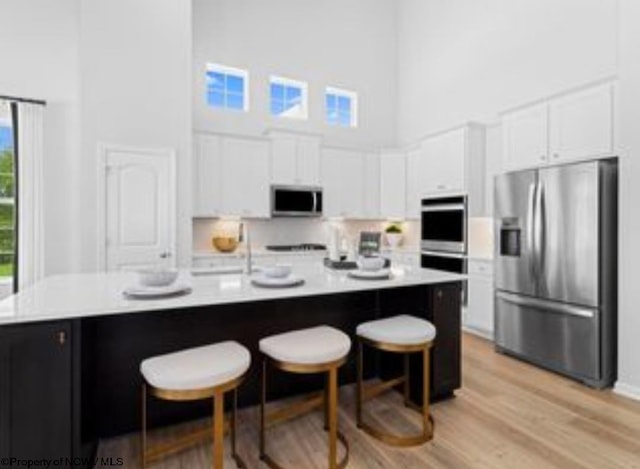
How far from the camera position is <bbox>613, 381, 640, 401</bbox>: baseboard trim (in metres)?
2.78

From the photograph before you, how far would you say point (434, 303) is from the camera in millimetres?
2625

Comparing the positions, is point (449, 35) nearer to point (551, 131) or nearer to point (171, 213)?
point (551, 131)

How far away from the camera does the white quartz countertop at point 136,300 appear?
1.58 meters

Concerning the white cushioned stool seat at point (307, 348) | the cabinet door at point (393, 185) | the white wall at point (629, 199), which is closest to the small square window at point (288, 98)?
the cabinet door at point (393, 185)

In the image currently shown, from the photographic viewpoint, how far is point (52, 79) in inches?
163

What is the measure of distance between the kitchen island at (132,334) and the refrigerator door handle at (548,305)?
1.13m

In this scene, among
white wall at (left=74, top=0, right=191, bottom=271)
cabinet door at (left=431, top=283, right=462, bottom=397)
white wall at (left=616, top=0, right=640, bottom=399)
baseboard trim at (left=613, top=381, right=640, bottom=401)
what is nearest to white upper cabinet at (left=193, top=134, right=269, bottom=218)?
white wall at (left=74, top=0, right=191, bottom=271)

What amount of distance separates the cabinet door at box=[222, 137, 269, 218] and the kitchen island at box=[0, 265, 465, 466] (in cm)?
245

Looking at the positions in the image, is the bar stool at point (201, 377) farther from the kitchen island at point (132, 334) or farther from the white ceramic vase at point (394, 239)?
the white ceramic vase at point (394, 239)

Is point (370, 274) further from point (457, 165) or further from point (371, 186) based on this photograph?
point (371, 186)

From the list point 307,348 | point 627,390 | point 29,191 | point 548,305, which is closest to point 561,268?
point 548,305

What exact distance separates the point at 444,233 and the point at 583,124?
1970 millimetres

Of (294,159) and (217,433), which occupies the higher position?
(294,159)

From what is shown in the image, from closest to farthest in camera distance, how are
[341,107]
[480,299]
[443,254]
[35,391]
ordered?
[35,391]
[480,299]
[443,254]
[341,107]
